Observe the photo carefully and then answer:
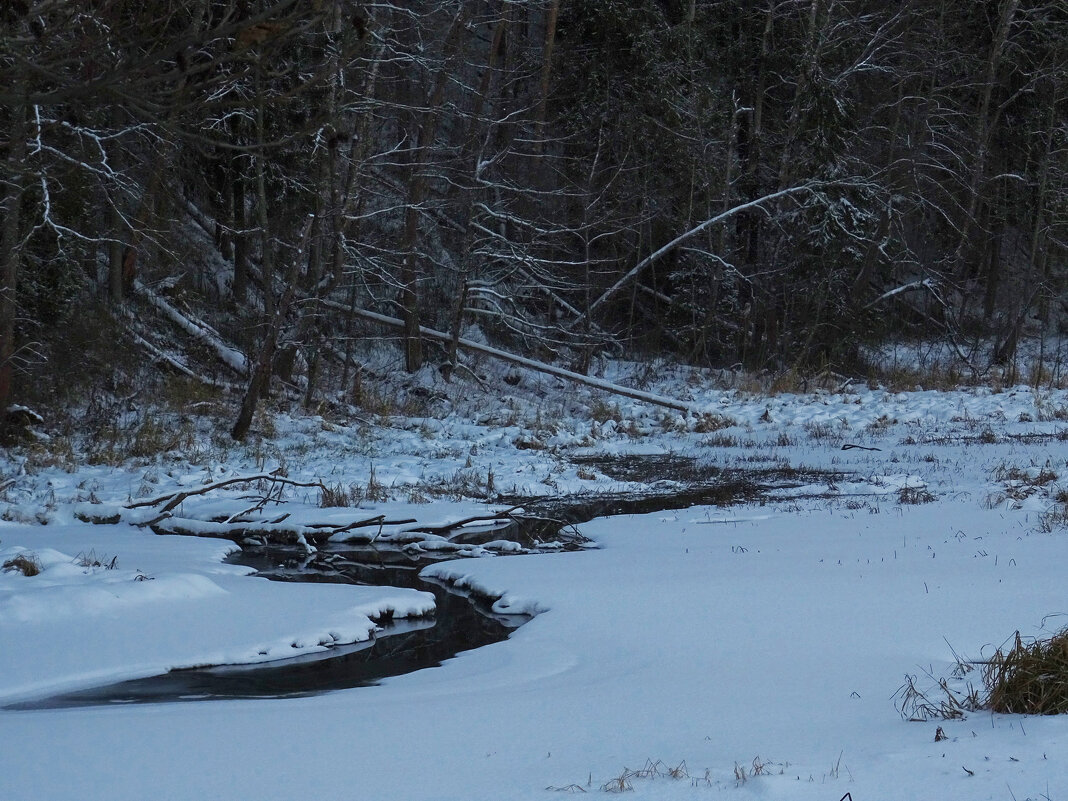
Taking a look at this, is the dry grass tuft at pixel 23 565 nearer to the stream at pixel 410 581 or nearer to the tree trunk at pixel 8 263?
the stream at pixel 410 581

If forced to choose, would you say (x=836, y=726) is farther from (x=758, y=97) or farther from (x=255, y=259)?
(x=758, y=97)

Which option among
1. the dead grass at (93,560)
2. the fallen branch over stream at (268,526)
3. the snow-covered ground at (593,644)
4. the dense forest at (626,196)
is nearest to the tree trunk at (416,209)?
the dense forest at (626,196)

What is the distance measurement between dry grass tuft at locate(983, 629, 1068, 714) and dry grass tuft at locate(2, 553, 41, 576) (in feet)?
18.4

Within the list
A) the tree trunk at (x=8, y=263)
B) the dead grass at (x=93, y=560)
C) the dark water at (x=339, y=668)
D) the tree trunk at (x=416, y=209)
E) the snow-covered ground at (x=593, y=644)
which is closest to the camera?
the snow-covered ground at (x=593, y=644)

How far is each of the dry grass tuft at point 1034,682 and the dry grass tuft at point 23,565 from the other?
5612 mm

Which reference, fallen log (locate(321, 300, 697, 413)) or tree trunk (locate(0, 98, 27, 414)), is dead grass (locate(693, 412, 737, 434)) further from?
tree trunk (locate(0, 98, 27, 414))

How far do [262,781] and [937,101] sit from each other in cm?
2587

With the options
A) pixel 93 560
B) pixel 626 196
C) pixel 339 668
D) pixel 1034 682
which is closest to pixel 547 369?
pixel 626 196

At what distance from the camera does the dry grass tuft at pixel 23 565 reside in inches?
259

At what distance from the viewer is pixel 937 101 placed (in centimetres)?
2530

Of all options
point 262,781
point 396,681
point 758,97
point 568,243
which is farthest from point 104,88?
point 758,97

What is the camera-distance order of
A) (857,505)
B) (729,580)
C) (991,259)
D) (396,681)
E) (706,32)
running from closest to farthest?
(396,681) < (729,580) < (857,505) < (706,32) < (991,259)

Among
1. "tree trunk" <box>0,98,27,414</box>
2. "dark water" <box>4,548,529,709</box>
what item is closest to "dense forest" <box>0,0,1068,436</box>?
"tree trunk" <box>0,98,27,414</box>

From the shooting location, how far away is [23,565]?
661 centimetres
